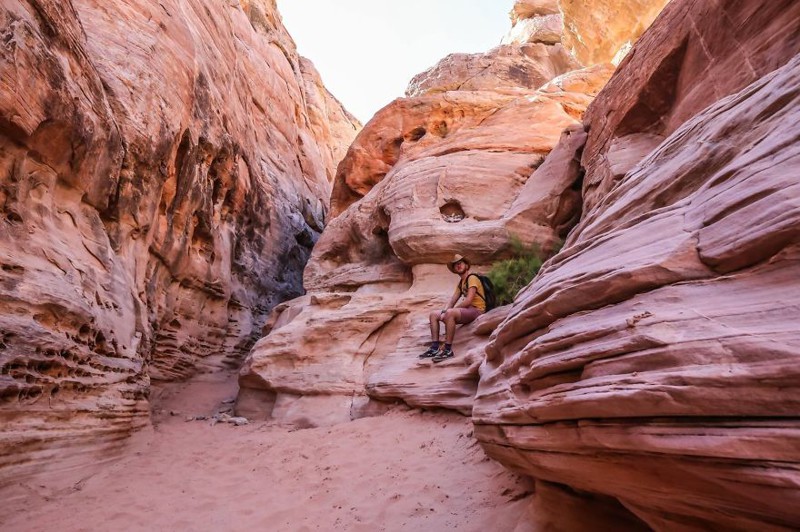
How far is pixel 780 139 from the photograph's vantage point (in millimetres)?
2041

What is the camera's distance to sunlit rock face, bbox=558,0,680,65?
74.4 feet

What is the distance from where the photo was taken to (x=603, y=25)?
2350cm

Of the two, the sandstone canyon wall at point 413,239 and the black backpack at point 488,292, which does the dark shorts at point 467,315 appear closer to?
the sandstone canyon wall at point 413,239

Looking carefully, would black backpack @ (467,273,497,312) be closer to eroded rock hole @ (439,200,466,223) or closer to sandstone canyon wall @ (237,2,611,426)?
sandstone canyon wall @ (237,2,611,426)

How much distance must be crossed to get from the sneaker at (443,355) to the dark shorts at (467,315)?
53 cm

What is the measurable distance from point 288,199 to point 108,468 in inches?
516

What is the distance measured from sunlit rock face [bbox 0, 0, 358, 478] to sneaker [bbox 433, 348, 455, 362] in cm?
488

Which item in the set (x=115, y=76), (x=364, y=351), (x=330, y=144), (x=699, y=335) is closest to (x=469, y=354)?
(x=364, y=351)

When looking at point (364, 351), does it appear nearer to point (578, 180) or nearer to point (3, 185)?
point (578, 180)

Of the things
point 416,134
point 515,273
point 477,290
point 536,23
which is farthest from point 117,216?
point 536,23

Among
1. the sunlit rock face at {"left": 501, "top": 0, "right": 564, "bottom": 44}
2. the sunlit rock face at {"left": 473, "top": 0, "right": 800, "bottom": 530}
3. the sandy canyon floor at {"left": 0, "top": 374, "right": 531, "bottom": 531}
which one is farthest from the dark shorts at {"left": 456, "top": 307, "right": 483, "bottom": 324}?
the sunlit rock face at {"left": 501, "top": 0, "right": 564, "bottom": 44}

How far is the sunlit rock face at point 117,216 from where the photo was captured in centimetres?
520

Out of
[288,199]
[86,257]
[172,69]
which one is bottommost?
[86,257]

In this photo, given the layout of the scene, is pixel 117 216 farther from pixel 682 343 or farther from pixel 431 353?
pixel 682 343
